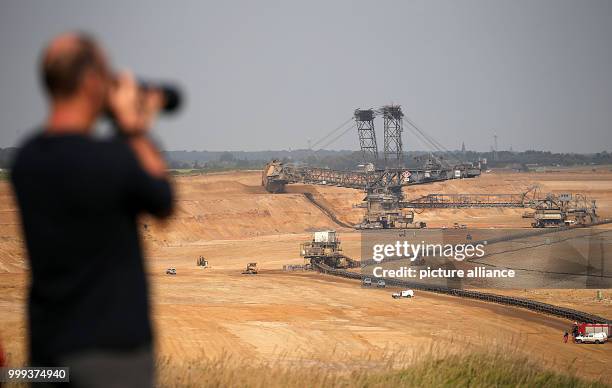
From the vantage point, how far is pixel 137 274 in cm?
394

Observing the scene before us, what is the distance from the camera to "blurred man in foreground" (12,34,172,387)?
3.77 metres

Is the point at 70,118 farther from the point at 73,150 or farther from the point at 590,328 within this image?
the point at 590,328

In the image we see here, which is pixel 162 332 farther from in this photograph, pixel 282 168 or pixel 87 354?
pixel 282 168

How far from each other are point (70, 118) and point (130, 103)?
1.01ft

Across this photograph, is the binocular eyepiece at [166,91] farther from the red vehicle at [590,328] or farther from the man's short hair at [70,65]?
the red vehicle at [590,328]

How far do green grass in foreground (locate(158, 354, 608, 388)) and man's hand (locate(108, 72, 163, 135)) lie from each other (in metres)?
6.26

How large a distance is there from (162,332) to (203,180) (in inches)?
3878

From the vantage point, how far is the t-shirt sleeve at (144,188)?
378 centimetres

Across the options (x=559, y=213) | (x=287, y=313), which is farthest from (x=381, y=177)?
(x=287, y=313)

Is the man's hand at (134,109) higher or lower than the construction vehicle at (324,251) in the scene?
higher

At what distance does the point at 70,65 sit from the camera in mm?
3803

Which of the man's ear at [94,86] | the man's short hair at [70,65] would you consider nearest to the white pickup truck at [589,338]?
the man's ear at [94,86]

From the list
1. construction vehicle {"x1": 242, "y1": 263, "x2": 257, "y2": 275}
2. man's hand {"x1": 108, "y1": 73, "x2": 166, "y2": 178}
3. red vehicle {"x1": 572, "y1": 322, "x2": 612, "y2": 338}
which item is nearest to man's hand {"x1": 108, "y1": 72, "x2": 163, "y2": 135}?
man's hand {"x1": 108, "y1": 73, "x2": 166, "y2": 178}

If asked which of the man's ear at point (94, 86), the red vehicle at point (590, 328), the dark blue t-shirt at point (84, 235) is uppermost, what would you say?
the man's ear at point (94, 86)
